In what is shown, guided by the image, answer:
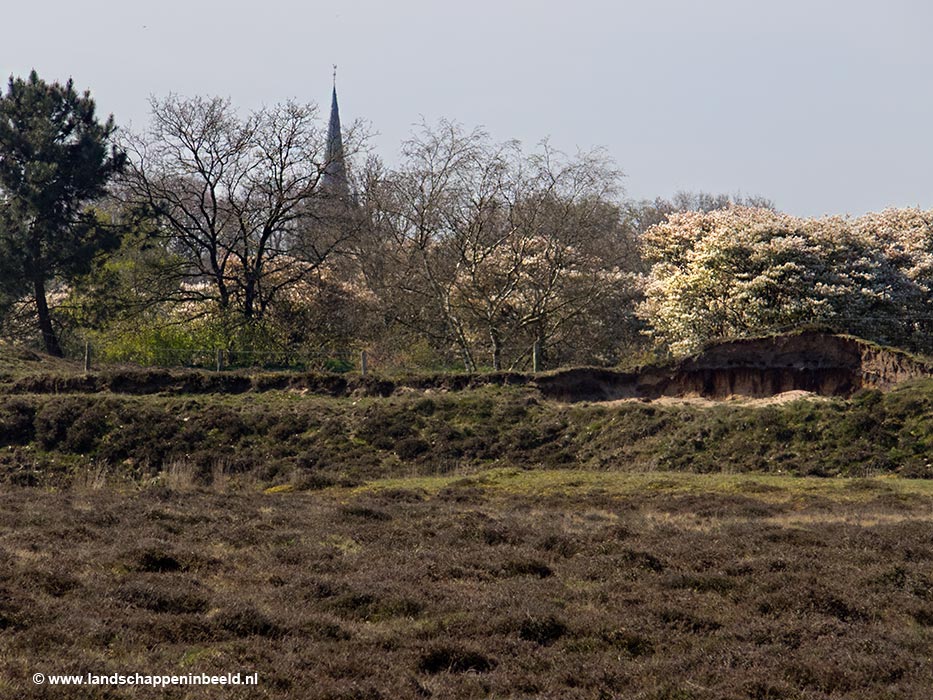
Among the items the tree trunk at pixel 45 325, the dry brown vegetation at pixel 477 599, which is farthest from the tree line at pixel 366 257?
the dry brown vegetation at pixel 477 599

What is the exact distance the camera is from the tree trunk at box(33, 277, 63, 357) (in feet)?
162

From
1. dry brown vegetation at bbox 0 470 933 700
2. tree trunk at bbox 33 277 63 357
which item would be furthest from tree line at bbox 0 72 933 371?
dry brown vegetation at bbox 0 470 933 700

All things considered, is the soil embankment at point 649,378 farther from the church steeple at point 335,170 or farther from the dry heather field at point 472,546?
the church steeple at point 335,170

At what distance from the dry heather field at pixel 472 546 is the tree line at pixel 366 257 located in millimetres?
9655

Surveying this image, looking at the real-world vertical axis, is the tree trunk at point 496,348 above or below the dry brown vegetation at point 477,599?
above

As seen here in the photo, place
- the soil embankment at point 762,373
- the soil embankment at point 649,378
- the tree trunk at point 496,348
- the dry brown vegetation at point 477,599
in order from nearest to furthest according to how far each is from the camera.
Result: the dry brown vegetation at point 477,599
the soil embankment at point 762,373
the soil embankment at point 649,378
the tree trunk at point 496,348

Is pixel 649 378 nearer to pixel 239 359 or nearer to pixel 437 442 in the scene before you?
pixel 437 442

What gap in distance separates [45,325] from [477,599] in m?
40.1

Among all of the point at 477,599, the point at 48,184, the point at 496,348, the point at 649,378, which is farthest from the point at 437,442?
the point at 48,184

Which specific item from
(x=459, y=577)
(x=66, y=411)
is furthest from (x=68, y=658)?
(x=66, y=411)

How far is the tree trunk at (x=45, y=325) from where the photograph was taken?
49.4 metres

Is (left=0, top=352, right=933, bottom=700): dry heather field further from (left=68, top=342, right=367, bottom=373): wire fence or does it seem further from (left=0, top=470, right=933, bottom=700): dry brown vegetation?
(left=68, top=342, right=367, bottom=373): wire fence

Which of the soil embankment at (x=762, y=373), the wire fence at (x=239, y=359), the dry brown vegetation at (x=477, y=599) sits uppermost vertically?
the wire fence at (x=239, y=359)

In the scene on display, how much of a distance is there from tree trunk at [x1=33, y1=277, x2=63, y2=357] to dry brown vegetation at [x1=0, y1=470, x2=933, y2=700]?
94.7 ft
